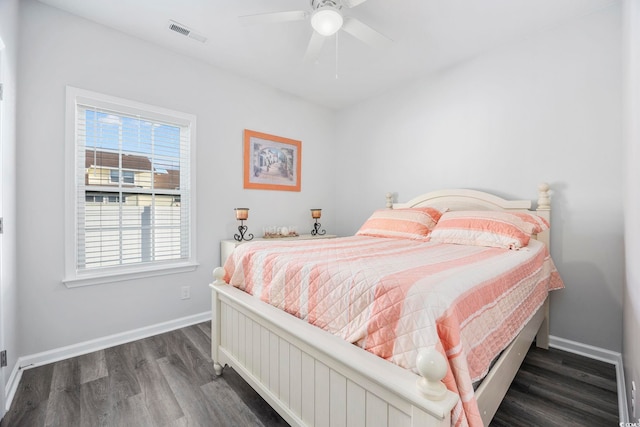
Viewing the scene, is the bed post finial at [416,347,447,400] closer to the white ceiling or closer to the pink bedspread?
the pink bedspread

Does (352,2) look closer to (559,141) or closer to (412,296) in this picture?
(412,296)

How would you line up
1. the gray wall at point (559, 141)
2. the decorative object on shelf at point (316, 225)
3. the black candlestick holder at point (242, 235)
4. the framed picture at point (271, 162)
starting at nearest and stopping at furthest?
the gray wall at point (559, 141) → the black candlestick holder at point (242, 235) → the framed picture at point (271, 162) → the decorative object on shelf at point (316, 225)

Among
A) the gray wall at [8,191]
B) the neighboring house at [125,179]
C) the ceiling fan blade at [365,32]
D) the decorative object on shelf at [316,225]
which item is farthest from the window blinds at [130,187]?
the ceiling fan blade at [365,32]

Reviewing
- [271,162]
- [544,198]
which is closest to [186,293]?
[271,162]

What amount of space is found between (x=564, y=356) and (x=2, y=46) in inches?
164

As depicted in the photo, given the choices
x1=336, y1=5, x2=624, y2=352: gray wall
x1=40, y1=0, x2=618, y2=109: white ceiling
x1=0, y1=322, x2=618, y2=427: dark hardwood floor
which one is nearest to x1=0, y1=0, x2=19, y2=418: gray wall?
x1=0, y1=322, x2=618, y2=427: dark hardwood floor

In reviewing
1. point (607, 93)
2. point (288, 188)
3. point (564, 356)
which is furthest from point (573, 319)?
point (288, 188)

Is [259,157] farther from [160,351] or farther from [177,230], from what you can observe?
[160,351]

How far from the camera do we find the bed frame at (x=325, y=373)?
848 mm

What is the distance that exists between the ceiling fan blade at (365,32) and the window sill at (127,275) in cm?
250

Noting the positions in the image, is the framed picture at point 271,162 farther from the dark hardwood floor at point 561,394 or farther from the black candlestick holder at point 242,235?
the dark hardwood floor at point 561,394

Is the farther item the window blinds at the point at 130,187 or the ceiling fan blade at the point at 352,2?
the window blinds at the point at 130,187

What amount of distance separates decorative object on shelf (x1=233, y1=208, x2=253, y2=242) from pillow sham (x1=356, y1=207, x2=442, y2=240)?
4.12 ft

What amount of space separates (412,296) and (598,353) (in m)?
2.26
